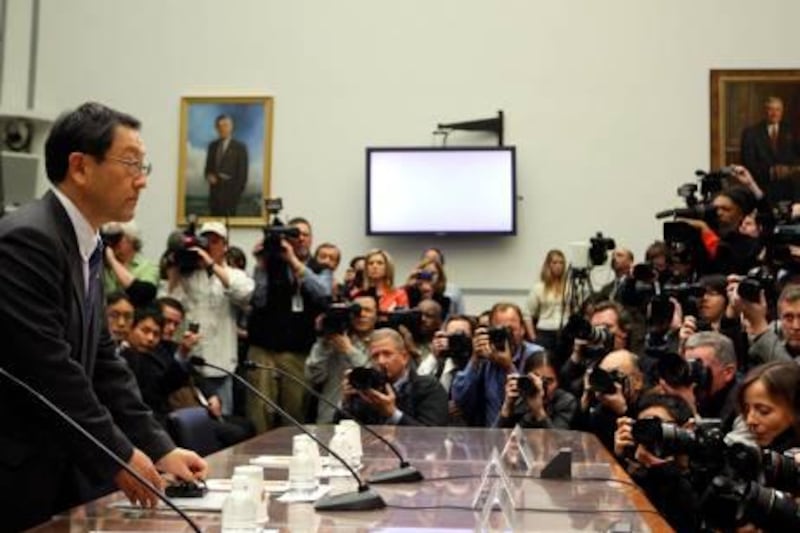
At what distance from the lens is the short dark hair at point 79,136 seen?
2.47 metres

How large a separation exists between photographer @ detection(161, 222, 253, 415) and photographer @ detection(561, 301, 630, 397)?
2.08 m

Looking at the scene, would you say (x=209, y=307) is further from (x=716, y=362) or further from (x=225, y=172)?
(x=716, y=362)

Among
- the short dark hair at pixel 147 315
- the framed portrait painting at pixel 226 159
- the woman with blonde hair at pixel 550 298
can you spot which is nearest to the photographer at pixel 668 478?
the short dark hair at pixel 147 315

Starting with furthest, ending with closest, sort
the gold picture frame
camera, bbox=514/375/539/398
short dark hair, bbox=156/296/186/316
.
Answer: the gold picture frame
short dark hair, bbox=156/296/186/316
camera, bbox=514/375/539/398

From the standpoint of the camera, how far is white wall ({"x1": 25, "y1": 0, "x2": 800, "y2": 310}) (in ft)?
30.5

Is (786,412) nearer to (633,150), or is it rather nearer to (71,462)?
(71,462)

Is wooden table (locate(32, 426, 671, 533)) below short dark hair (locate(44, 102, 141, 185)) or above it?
below

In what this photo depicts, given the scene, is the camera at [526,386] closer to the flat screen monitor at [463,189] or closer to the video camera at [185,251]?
the video camera at [185,251]

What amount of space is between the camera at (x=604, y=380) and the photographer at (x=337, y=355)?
71.5 inches

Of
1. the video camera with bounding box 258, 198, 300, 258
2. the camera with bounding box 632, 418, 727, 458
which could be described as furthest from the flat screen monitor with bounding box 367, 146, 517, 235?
the camera with bounding box 632, 418, 727, 458

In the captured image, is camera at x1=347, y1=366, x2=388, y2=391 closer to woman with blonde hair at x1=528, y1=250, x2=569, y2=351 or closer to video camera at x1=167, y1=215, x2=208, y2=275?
video camera at x1=167, y1=215, x2=208, y2=275

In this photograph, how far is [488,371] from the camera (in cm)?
539

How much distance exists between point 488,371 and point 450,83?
4.68 meters

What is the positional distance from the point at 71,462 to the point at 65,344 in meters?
0.37
